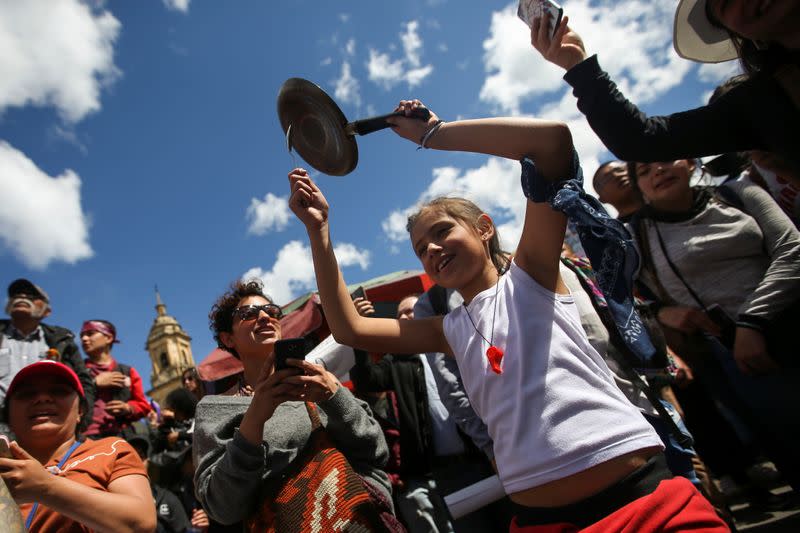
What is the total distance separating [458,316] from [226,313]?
1.69 meters

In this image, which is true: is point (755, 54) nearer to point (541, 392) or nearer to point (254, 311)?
point (541, 392)

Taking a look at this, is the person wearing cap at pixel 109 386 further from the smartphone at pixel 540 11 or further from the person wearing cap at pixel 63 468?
the smartphone at pixel 540 11

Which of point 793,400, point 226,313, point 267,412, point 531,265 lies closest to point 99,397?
point 226,313

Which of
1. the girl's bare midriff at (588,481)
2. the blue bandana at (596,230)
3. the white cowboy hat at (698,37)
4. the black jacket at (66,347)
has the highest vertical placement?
the black jacket at (66,347)

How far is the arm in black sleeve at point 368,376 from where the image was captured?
336cm

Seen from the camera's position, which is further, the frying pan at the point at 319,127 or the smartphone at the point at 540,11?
the frying pan at the point at 319,127

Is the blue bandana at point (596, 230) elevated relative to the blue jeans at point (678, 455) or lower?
elevated

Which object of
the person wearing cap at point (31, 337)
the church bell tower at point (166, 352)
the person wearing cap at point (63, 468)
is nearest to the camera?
the person wearing cap at point (63, 468)

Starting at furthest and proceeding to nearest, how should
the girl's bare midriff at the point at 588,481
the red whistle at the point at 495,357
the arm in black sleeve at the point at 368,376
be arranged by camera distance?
1. the arm in black sleeve at the point at 368,376
2. the red whistle at the point at 495,357
3. the girl's bare midriff at the point at 588,481

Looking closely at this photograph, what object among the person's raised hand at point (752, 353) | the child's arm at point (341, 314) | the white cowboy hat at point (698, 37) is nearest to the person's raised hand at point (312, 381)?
the child's arm at point (341, 314)

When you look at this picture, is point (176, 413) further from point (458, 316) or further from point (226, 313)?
point (458, 316)

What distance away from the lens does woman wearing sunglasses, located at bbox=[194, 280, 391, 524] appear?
5.83 ft

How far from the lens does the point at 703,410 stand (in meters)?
3.48

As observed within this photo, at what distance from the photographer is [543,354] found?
150 centimetres
